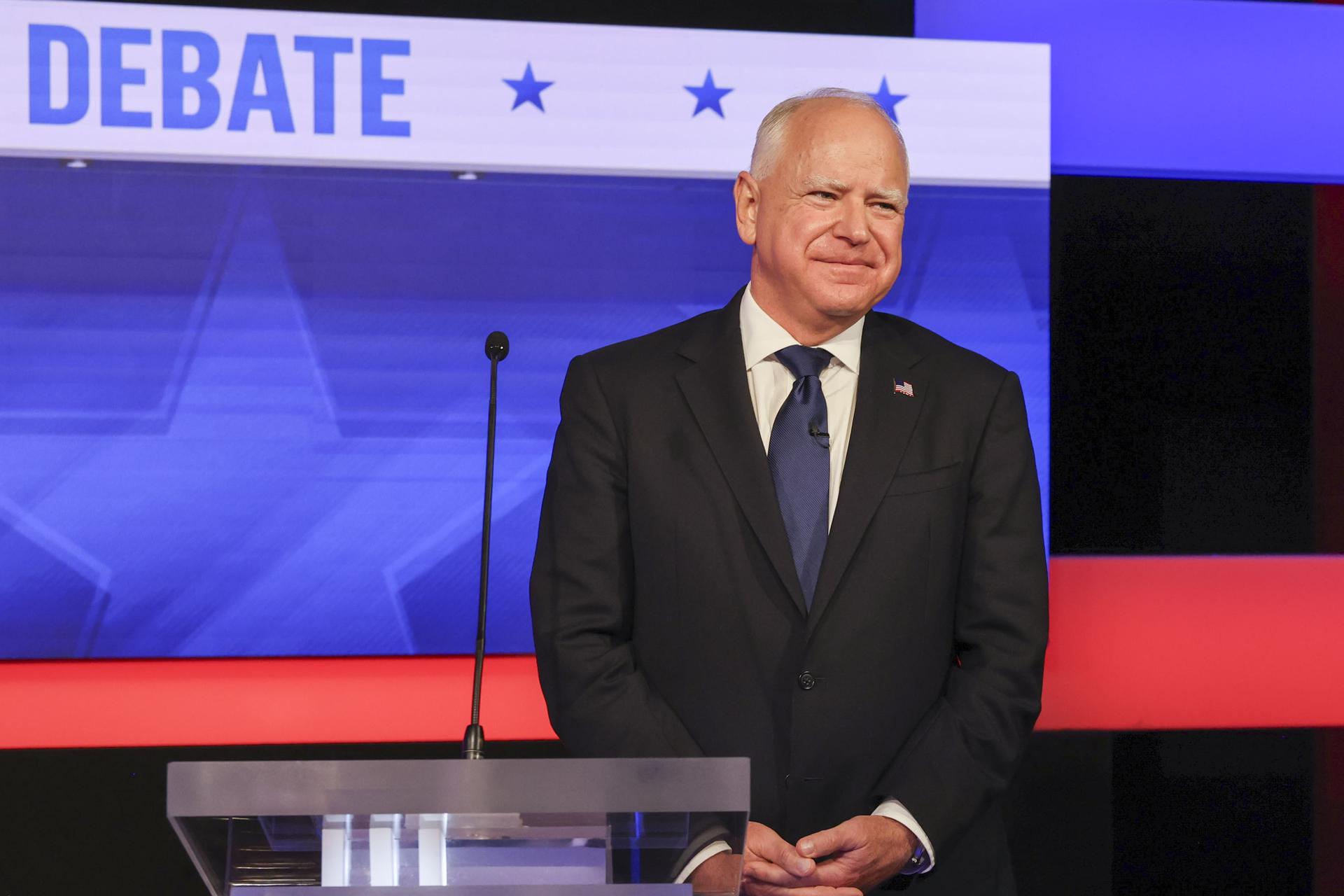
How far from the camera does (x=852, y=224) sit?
1872mm

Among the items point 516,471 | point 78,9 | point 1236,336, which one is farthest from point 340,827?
point 1236,336

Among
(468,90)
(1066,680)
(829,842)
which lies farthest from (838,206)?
(1066,680)

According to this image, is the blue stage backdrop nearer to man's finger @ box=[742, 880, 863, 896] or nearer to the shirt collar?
the shirt collar

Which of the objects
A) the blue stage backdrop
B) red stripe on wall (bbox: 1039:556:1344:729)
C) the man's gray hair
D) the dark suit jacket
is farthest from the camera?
red stripe on wall (bbox: 1039:556:1344:729)

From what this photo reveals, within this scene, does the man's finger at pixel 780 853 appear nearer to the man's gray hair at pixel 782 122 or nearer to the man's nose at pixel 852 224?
the man's nose at pixel 852 224

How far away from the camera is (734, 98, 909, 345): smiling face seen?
188 cm

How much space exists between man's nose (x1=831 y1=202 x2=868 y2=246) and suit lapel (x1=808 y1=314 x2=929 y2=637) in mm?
177

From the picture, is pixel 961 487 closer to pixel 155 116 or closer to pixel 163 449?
pixel 163 449

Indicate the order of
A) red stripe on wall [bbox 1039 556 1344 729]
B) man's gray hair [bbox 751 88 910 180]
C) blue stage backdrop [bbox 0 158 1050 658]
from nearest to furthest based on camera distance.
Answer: man's gray hair [bbox 751 88 910 180]
blue stage backdrop [bbox 0 158 1050 658]
red stripe on wall [bbox 1039 556 1344 729]

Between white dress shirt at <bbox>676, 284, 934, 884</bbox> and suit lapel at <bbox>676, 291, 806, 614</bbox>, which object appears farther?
white dress shirt at <bbox>676, 284, 934, 884</bbox>

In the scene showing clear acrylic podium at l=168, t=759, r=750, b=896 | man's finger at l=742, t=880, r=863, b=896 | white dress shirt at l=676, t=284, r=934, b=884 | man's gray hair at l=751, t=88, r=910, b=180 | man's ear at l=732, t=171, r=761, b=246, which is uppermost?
man's gray hair at l=751, t=88, r=910, b=180

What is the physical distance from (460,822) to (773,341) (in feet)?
2.87

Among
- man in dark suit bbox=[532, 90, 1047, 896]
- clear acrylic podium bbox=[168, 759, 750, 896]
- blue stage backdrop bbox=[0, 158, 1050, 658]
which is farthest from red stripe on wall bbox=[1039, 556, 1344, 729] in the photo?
clear acrylic podium bbox=[168, 759, 750, 896]

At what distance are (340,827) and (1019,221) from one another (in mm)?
2245
